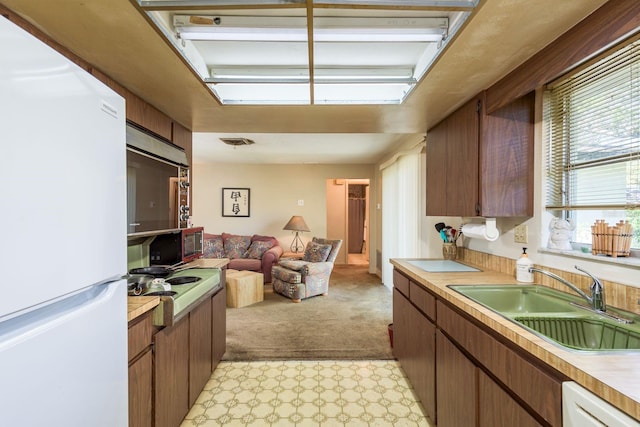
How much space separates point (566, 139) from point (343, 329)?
259cm

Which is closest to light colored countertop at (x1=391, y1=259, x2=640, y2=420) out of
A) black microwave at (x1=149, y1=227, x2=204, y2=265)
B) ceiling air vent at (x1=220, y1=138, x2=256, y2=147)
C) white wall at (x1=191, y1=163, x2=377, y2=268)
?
black microwave at (x1=149, y1=227, x2=204, y2=265)

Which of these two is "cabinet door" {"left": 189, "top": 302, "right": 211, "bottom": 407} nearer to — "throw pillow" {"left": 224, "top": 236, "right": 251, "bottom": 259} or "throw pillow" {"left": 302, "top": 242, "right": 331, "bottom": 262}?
"throw pillow" {"left": 302, "top": 242, "right": 331, "bottom": 262}

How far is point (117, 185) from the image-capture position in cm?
92

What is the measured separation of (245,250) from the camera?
5.48 meters

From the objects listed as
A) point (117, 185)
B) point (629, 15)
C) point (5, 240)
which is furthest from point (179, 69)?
point (629, 15)

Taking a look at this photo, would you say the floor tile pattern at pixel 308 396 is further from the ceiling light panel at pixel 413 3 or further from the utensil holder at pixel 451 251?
the ceiling light panel at pixel 413 3

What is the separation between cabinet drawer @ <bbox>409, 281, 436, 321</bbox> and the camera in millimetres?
1673

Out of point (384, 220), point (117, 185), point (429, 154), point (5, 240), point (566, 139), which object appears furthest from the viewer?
point (384, 220)

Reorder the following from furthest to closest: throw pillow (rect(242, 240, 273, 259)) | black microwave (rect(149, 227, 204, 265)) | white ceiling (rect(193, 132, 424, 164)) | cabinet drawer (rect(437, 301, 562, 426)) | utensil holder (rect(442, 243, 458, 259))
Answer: throw pillow (rect(242, 240, 273, 259)) → white ceiling (rect(193, 132, 424, 164)) → utensil holder (rect(442, 243, 458, 259)) → black microwave (rect(149, 227, 204, 265)) → cabinet drawer (rect(437, 301, 562, 426))

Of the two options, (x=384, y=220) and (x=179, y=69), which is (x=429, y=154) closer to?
(x=179, y=69)

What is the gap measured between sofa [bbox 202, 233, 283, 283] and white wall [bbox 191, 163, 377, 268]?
1.53ft

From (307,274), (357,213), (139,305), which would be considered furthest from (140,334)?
(357,213)

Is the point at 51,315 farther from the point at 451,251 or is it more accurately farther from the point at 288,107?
the point at 451,251

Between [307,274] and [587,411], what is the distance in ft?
12.1
